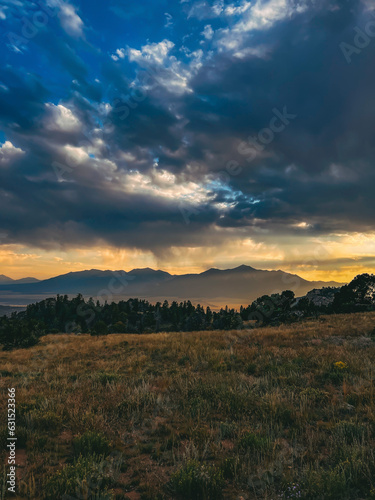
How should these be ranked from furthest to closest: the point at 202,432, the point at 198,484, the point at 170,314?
1. the point at 170,314
2. the point at 202,432
3. the point at 198,484

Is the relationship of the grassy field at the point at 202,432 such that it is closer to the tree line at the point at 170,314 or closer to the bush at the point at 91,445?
the bush at the point at 91,445

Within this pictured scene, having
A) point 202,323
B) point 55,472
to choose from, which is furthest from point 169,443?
point 202,323

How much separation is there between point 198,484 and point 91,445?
2.58 m

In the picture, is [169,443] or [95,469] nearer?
[95,469]

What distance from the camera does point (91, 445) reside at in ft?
17.8

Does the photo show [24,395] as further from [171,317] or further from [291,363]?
[171,317]

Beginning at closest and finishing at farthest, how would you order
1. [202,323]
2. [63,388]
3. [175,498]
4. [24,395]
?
[175,498], [24,395], [63,388], [202,323]

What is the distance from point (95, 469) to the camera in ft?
15.2

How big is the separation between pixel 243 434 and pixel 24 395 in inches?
298

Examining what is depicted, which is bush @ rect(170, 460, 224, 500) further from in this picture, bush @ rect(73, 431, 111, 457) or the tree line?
the tree line

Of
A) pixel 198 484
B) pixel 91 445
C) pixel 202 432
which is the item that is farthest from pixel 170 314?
pixel 198 484

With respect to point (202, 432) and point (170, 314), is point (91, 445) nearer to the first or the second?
point (202, 432)

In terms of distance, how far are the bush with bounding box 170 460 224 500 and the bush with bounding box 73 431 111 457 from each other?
1834 mm

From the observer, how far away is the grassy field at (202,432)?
13.8 feet
